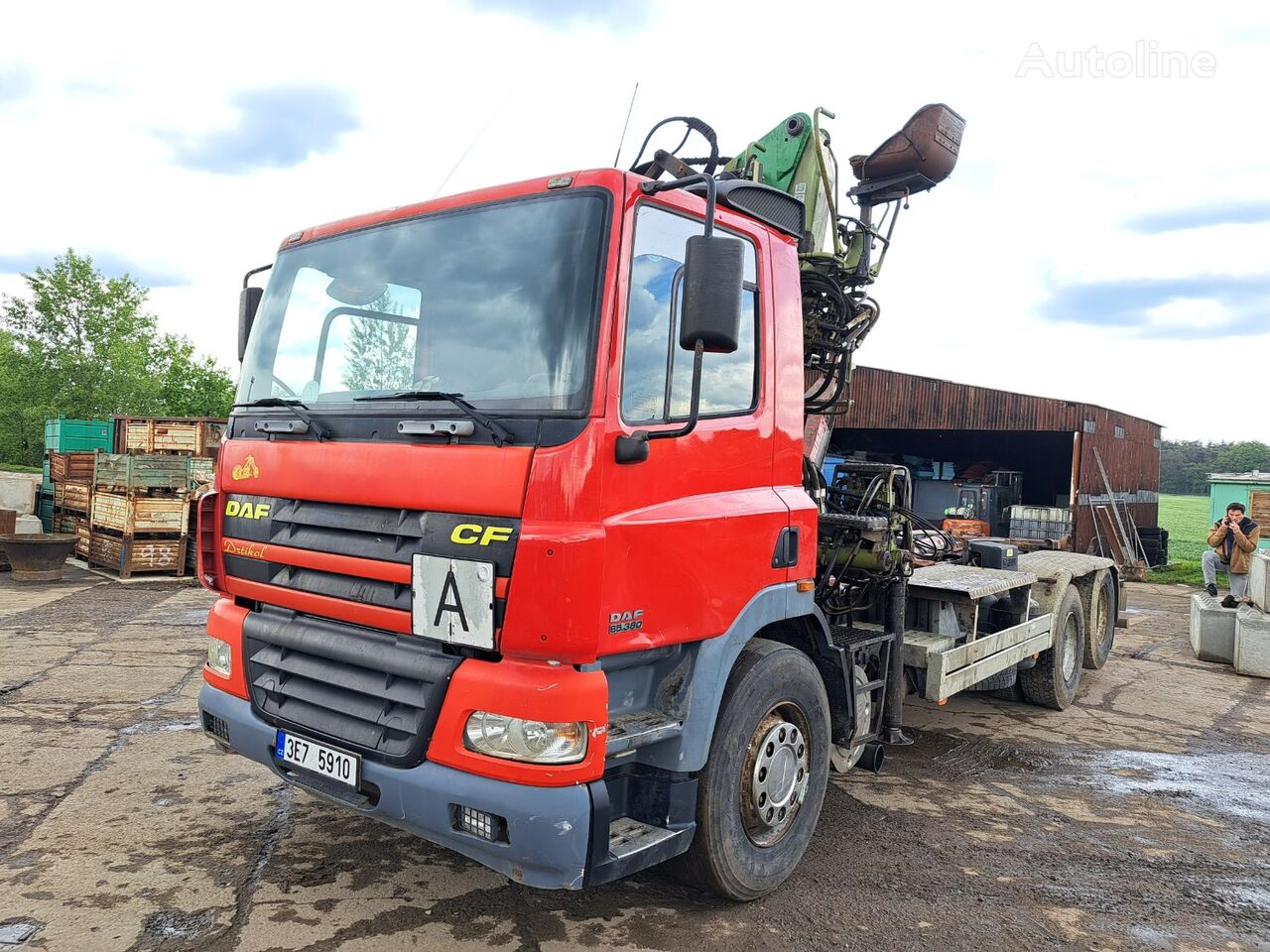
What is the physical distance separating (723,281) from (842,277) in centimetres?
265

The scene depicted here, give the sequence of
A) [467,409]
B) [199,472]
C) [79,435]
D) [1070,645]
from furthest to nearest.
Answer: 1. [79,435]
2. [199,472]
3. [1070,645]
4. [467,409]

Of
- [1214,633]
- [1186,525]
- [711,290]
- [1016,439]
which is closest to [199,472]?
→ [711,290]

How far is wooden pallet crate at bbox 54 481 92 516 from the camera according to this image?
14.3 metres

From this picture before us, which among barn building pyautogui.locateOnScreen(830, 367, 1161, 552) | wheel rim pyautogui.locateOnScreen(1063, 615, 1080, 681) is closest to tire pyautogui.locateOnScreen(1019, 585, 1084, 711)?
wheel rim pyautogui.locateOnScreen(1063, 615, 1080, 681)

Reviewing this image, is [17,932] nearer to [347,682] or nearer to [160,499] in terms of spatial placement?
[347,682]

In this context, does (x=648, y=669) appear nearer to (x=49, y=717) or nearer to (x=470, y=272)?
(x=470, y=272)

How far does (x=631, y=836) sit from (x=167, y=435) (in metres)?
12.6

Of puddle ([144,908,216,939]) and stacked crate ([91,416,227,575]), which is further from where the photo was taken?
stacked crate ([91,416,227,575])

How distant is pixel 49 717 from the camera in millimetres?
5883

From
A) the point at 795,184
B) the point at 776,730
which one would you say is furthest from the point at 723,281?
the point at 795,184

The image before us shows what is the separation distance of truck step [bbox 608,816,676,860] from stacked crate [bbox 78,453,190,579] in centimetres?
1149

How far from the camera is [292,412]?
361cm

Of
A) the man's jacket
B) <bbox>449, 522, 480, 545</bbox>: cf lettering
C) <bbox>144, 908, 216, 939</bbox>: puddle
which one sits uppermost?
<bbox>449, 522, 480, 545</bbox>: cf lettering

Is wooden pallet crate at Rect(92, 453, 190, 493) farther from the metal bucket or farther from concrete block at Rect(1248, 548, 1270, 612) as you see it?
concrete block at Rect(1248, 548, 1270, 612)
